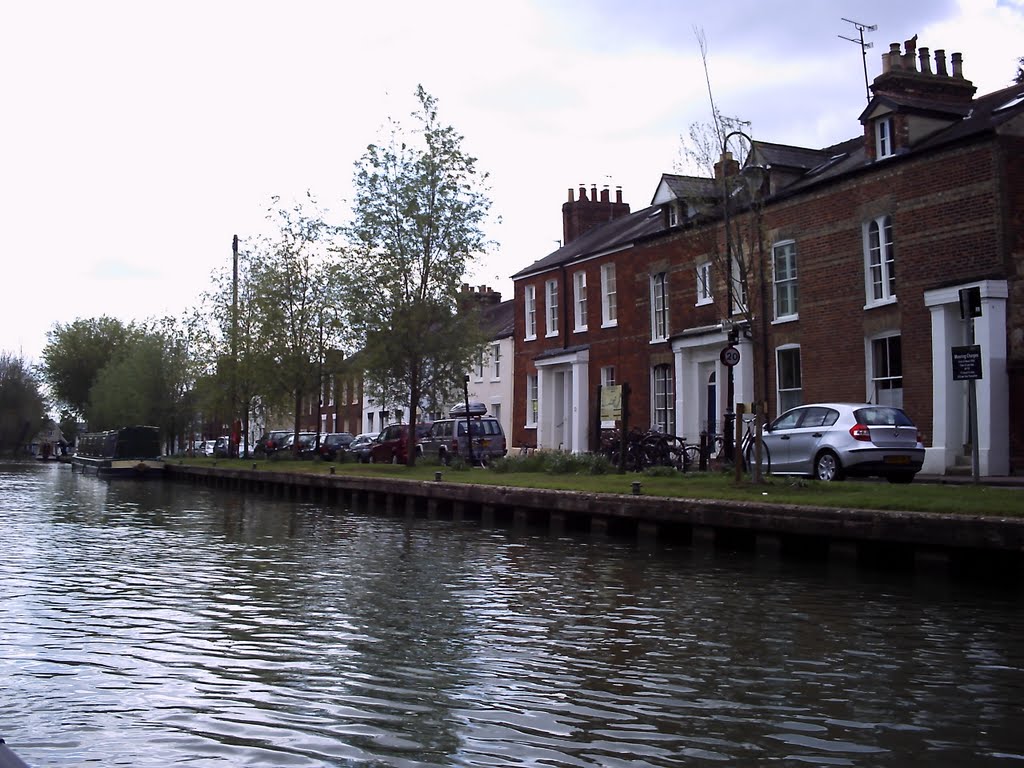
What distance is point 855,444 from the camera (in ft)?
58.2

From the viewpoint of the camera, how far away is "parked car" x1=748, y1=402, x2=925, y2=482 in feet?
58.1

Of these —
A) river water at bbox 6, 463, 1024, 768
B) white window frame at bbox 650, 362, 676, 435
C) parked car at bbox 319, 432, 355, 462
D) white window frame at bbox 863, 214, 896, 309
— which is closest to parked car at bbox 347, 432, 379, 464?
parked car at bbox 319, 432, 355, 462

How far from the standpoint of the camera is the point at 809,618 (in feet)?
30.9

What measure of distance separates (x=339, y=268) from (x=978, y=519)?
77.9 feet

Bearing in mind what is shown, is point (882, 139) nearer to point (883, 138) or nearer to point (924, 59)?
→ point (883, 138)

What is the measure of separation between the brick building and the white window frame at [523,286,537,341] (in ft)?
13.5

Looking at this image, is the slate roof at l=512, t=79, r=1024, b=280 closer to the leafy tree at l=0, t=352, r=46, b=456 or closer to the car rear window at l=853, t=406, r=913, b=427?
the car rear window at l=853, t=406, r=913, b=427

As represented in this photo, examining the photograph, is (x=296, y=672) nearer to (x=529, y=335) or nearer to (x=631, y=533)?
(x=631, y=533)

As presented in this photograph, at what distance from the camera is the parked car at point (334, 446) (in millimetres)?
44562

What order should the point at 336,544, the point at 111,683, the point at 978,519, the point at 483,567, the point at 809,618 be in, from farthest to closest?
the point at 336,544 < the point at 483,567 < the point at 978,519 < the point at 809,618 < the point at 111,683

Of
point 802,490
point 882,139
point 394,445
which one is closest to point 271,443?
point 394,445

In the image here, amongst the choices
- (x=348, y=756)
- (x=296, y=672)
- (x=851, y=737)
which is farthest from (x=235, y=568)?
(x=851, y=737)

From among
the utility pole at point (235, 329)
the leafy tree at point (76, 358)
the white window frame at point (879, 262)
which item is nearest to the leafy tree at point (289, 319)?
the utility pole at point (235, 329)

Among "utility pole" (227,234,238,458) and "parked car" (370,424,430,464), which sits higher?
"utility pole" (227,234,238,458)
